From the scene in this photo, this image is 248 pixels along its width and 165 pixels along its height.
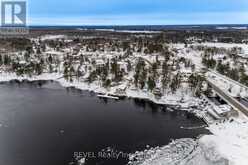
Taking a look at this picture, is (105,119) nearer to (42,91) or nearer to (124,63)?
(42,91)

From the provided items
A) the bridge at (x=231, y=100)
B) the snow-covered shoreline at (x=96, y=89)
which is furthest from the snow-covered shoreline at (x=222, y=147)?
the snow-covered shoreline at (x=96, y=89)

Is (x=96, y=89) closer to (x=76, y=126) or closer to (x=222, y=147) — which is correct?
(x=76, y=126)

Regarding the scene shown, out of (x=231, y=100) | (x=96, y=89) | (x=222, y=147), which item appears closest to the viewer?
(x=222, y=147)

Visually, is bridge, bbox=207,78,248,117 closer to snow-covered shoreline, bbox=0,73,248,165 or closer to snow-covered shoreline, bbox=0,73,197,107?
snow-covered shoreline, bbox=0,73,248,165

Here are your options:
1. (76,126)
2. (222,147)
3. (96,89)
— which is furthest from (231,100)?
(96,89)

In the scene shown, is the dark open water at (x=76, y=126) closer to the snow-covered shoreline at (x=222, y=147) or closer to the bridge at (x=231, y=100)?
the snow-covered shoreline at (x=222, y=147)

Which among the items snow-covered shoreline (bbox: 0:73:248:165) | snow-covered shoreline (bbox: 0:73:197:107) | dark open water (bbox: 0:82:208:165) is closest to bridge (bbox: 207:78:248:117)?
snow-covered shoreline (bbox: 0:73:248:165)

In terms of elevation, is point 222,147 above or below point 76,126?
above

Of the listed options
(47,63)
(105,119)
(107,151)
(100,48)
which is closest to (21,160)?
(107,151)

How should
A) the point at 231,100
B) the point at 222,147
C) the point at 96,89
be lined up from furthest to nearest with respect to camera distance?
1. the point at 96,89
2. the point at 231,100
3. the point at 222,147
